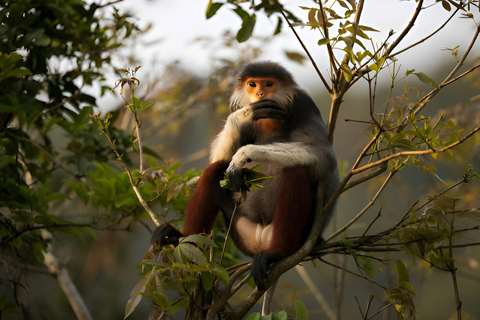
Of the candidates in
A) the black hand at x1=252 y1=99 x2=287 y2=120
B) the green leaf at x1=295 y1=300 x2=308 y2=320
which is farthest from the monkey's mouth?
the green leaf at x1=295 y1=300 x2=308 y2=320

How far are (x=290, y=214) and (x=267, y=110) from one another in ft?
2.17

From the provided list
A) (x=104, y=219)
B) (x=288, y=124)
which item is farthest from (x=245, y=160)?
(x=104, y=219)

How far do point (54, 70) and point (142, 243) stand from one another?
5843mm

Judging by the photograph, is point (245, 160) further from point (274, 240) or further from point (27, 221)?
point (27, 221)

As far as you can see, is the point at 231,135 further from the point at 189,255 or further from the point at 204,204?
the point at 189,255

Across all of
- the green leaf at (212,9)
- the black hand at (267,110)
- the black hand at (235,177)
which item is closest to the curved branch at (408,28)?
the green leaf at (212,9)

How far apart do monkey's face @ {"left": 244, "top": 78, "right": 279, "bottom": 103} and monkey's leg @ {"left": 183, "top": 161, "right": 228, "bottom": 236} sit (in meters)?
0.47

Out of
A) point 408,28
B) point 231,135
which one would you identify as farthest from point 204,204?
point 408,28

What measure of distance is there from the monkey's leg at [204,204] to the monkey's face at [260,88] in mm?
473

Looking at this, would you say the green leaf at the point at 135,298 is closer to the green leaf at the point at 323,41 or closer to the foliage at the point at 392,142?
the foliage at the point at 392,142

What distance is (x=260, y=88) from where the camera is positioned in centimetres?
291

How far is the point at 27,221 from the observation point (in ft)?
9.10

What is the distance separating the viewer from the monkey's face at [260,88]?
9.50 feet

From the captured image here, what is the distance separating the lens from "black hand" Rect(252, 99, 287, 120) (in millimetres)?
2809
